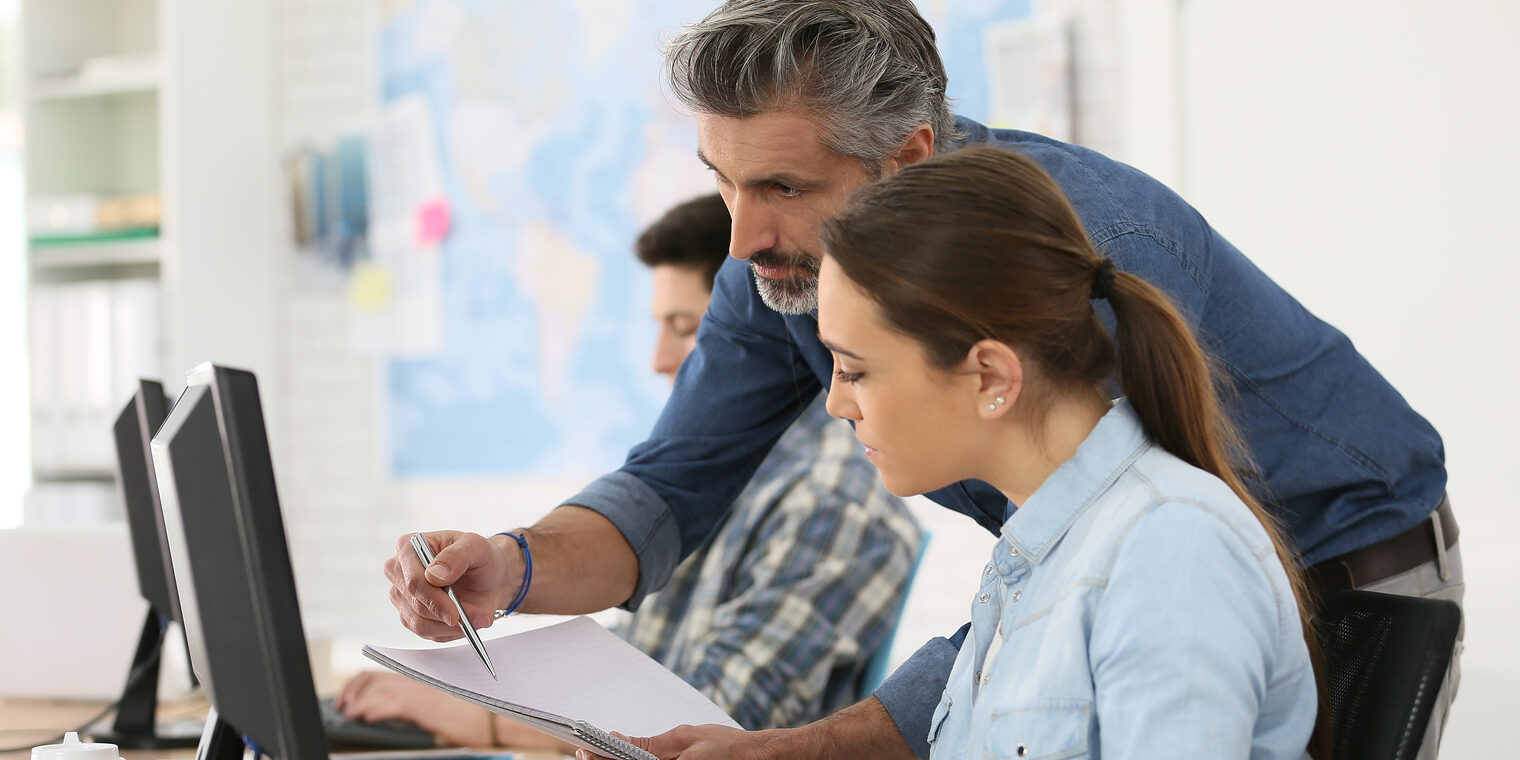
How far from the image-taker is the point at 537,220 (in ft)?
11.0

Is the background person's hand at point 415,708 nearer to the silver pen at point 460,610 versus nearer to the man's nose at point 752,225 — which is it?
the silver pen at point 460,610

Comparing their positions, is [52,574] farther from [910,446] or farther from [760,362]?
[910,446]

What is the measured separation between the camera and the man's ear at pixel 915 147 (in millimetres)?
1243

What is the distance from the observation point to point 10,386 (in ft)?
12.4

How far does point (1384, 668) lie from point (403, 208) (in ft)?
9.82

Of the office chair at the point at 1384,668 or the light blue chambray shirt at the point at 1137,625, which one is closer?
the light blue chambray shirt at the point at 1137,625

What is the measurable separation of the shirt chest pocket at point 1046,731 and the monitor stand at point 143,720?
138 cm

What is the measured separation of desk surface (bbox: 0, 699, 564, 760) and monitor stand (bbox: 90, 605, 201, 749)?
20 mm

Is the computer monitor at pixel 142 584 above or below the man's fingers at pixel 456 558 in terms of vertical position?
below

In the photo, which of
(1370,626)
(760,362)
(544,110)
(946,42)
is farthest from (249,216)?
(1370,626)

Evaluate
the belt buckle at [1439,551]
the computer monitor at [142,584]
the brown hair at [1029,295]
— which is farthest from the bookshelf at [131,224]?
the belt buckle at [1439,551]

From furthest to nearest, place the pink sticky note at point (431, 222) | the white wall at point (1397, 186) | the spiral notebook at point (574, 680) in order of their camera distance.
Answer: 1. the pink sticky note at point (431, 222)
2. the white wall at point (1397, 186)
3. the spiral notebook at point (574, 680)

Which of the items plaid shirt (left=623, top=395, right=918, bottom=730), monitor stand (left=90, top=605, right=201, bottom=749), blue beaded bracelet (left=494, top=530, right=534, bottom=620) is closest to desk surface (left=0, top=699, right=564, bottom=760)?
monitor stand (left=90, top=605, right=201, bottom=749)

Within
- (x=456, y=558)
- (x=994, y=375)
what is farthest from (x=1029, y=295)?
(x=456, y=558)
